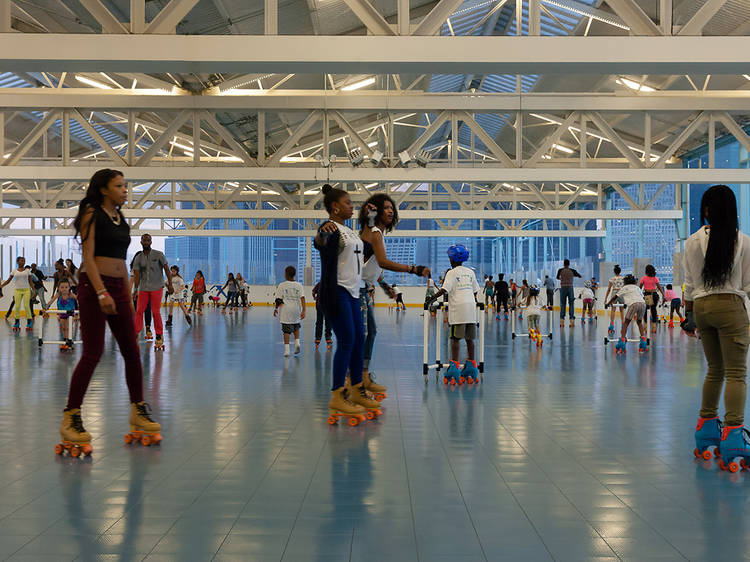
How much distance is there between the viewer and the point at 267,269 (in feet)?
121

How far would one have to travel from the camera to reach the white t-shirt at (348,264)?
5.15 metres

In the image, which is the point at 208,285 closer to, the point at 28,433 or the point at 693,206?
the point at 693,206

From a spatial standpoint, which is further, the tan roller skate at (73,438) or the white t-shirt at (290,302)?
the white t-shirt at (290,302)

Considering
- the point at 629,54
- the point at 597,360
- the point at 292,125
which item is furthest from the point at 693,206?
the point at 629,54

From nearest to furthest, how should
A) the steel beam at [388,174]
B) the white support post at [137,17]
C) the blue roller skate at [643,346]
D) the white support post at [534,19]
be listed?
1. the white support post at [137,17]
2. the white support post at [534,19]
3. the blue roller skate at [643,346]
4. the steel beam at [388,174]

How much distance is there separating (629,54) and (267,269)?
100 ft

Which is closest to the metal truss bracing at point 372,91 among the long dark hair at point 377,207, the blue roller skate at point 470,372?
the long dark hair at point 377,207

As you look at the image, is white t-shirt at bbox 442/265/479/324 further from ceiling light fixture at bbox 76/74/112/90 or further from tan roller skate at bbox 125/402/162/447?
ceiling light fixture at bbox 76/74/112/90

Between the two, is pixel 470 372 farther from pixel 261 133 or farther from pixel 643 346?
pixel 261 133

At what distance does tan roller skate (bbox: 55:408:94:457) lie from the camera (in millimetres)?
4223

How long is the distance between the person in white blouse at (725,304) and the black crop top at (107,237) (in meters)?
3.35

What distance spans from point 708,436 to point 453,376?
3.46 meters

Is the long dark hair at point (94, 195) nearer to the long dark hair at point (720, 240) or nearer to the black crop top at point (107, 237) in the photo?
the black crop top at point (107, 237)

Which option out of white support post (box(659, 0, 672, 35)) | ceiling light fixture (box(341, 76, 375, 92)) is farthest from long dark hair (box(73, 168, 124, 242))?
ceiling light fixture (box(341, 76, 375, 92))
